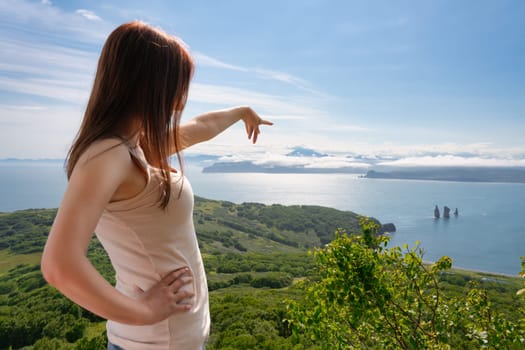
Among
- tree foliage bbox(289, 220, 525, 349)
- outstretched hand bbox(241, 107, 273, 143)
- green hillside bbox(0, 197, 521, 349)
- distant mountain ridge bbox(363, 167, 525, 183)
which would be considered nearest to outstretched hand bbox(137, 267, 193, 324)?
green hillside bbox(0, 197, 521, 349)

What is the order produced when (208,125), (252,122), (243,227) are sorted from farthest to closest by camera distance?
(243,227), (252,122), (208,125)

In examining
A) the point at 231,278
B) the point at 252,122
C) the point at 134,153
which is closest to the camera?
the point at 134,153

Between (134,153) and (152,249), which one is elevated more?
(134,153)

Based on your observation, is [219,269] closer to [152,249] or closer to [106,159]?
[152,249]

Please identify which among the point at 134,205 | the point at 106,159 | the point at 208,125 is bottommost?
the point at 134,205

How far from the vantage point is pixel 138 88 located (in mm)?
869

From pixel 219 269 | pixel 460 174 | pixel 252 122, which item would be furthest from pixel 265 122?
pixel 460 174

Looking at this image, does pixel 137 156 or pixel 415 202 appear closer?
pixel 137 156

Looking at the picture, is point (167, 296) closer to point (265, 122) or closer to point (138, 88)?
point (138, 88)

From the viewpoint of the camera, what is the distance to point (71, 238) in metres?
0.71

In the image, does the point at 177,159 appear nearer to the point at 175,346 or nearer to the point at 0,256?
the point at 175,346

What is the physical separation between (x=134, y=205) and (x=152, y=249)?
0.15 metres

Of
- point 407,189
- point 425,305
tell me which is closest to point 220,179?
point 407,189

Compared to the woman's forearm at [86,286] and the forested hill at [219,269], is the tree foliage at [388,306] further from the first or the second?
the forested hill at [219,269]
